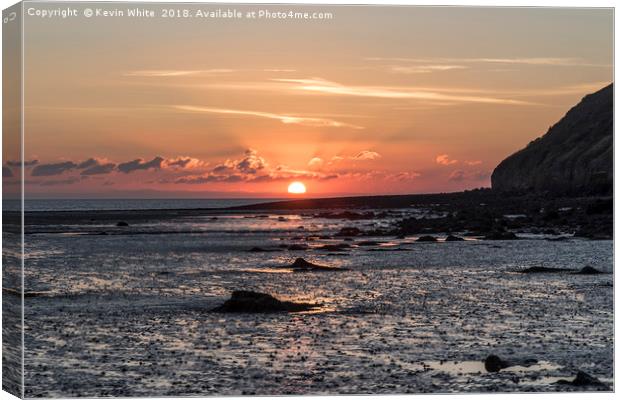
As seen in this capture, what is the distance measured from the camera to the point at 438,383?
60.6 ft

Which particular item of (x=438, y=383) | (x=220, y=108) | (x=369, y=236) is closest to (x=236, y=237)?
(x=369, y=236)

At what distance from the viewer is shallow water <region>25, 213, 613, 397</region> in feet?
61.4

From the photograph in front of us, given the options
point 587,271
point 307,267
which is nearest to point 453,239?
point 307,267

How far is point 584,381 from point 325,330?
17.8ft

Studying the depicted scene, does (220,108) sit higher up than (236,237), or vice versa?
(220,108)

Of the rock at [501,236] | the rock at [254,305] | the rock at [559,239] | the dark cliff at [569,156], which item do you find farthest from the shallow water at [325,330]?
the dark cliff at [569,156]

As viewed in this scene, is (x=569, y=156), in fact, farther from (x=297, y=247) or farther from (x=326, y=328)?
(x=326, y=328)

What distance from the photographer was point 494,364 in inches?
754

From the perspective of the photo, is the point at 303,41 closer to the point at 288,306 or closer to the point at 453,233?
the point at 288,306

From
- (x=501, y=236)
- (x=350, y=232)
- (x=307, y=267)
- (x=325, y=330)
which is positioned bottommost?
(x=325, y=330)

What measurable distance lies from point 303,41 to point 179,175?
24.3ft

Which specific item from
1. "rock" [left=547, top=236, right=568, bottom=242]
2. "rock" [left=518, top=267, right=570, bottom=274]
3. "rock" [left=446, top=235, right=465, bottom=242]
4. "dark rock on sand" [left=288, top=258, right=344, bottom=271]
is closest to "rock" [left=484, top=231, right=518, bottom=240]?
"rock" [left=446, top=235, right=465, bottom=242]

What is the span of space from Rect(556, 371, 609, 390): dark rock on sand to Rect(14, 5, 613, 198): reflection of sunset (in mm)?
6266

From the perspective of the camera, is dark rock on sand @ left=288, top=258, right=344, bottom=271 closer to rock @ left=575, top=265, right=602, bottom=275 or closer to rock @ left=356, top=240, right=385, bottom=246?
rock @ left=575, top=265, right=602, bottom=275
